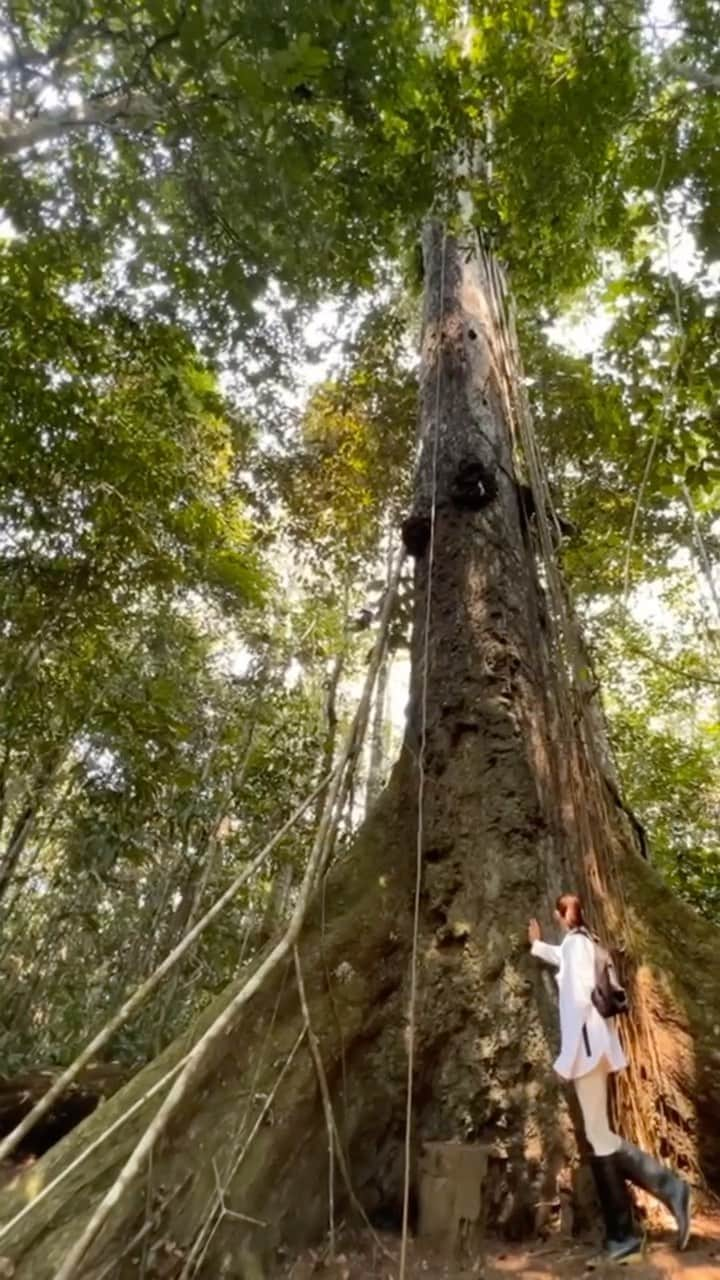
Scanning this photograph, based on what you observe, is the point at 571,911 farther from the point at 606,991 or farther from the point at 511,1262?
the point at 511,1262

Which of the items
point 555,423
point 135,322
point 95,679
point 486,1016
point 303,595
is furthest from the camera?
point 303,595

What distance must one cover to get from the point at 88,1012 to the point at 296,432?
6.96 m

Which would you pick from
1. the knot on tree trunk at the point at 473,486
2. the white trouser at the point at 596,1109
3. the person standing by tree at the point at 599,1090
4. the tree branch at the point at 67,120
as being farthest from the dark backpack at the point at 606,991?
the tree branch at the point at 67,120

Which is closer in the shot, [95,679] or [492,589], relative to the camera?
[492,589]

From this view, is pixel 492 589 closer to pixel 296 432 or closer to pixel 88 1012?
pixel 296 432

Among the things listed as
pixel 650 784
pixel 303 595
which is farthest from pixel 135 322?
pixel 650 784

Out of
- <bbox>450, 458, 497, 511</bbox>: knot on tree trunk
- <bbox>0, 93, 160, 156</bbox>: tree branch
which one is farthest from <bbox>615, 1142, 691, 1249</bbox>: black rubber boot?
<bbox>0, 93, 160, 156</bbox>: tree branch

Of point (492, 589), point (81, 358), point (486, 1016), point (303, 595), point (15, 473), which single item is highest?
point (303, 595)

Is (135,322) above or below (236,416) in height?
below

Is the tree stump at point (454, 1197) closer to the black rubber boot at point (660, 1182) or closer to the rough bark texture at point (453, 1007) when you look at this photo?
the rough bark texture at point (453, 1007)

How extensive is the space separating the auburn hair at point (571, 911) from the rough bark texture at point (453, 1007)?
0.18 meters

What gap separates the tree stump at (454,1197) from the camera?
7.11ft

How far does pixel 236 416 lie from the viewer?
676 centimetres

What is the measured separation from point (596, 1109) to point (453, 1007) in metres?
0.51
